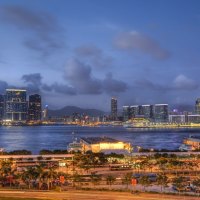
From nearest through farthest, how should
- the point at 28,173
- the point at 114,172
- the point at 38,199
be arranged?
1. the point at 38,199
2. the point at 28,173
3. the point at 114,172

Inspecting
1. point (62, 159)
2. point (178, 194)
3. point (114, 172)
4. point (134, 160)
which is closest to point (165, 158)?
point (134, 160)

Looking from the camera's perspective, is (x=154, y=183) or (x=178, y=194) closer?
(x=178, y=194)

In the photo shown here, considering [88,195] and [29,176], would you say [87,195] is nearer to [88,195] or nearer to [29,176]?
[88,195]

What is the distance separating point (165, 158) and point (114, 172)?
430cm

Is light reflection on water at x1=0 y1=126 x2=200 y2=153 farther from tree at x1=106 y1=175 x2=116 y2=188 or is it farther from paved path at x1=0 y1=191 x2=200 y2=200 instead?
paved path at x1=0 y1=191 x2=200 y2=200

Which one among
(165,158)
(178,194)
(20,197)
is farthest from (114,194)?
(165,158)

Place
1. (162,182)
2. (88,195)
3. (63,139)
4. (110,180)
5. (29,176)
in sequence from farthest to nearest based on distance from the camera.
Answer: (63,139)
(29,176)
(110,180)
(162,182)
(88,195)

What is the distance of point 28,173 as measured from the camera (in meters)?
19.7

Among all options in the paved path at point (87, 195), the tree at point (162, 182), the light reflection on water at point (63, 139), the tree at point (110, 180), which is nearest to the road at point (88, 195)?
the paved path at point (87, 195)

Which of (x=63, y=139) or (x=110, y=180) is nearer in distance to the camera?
(x=110, y=180)

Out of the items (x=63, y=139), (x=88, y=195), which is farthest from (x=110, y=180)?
(x=63, y=139)

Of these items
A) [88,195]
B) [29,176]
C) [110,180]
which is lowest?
[88,195]

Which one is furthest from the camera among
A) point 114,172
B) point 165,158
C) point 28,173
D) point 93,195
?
point 165,158

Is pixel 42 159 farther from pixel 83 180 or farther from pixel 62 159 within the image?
pixel 83 180
